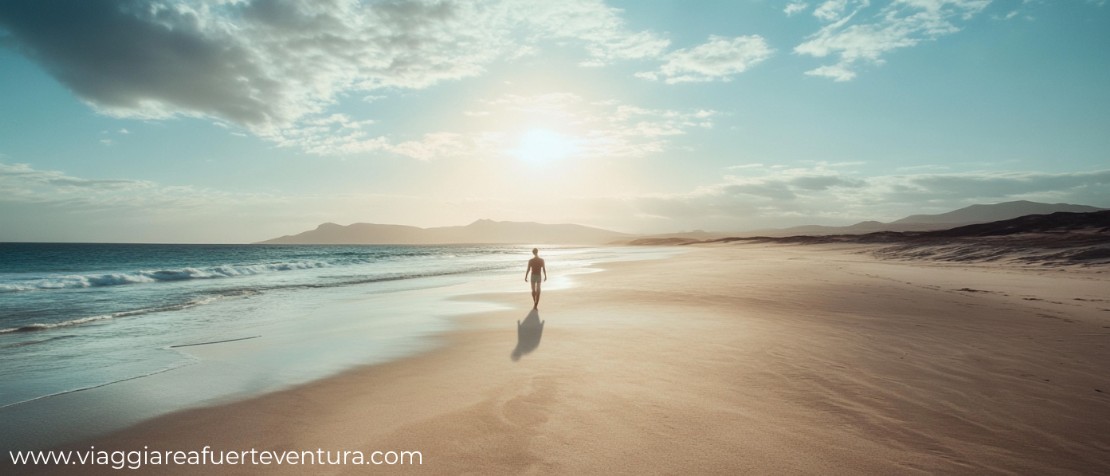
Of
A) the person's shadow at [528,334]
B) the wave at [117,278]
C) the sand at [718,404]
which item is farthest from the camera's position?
the wave at [117,278]

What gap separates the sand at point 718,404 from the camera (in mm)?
3998

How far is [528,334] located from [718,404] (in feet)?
17.7

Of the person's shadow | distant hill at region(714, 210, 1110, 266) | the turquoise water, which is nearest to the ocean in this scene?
the turquoise water

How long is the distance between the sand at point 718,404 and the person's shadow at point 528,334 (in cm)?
8

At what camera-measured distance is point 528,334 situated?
10.0m

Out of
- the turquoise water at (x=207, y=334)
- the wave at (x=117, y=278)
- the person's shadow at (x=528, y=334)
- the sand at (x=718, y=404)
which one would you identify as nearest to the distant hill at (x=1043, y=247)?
the sand at (x=718, y=404)

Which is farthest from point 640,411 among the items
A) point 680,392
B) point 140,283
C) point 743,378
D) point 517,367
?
point 140,283

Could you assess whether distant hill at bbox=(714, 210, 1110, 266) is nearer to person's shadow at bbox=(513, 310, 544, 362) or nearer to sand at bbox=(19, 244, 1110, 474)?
sand at bbox=(19, 244, 1110, 474)

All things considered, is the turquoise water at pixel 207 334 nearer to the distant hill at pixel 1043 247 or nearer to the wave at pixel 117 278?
the wave at pixel 117 278

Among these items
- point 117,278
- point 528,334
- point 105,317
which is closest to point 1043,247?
point 528,334

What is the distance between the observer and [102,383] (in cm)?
679

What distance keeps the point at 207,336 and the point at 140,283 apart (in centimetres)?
2420

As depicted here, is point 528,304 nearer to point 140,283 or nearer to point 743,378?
point 743,378

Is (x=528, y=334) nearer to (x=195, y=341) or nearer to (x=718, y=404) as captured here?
(x=718, y=404)
